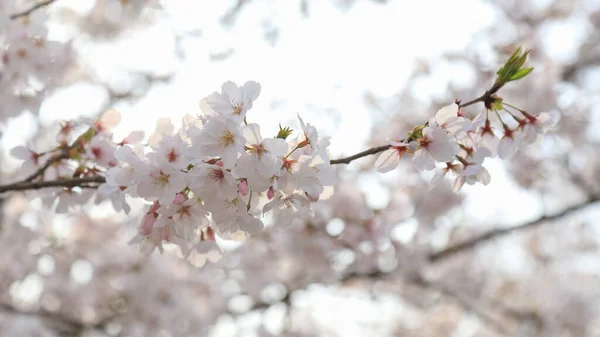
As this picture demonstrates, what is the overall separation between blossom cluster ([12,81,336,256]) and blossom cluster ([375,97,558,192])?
22 cm

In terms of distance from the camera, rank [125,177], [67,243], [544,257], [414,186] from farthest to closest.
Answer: [544,257] < [67,243] < [414,186] < [125,177]

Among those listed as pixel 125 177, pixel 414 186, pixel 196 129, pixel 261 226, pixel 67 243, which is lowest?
pixel 67 243

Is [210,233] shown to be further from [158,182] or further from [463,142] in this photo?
[463,142]

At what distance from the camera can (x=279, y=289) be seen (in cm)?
462

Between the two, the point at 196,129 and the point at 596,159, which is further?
the point at 596,159

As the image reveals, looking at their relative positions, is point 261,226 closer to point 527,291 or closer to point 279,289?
point 279,289

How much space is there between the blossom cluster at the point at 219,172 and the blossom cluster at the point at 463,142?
0.22 meters

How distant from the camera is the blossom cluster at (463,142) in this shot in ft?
4.44

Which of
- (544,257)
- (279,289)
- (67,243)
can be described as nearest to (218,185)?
(279,289)

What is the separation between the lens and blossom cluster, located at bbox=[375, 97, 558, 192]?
1.35 metres

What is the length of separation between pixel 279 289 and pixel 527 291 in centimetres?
396

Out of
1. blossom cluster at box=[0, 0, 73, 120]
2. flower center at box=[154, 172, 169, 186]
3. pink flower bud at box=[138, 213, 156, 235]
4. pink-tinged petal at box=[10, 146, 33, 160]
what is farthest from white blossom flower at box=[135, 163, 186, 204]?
blossom cluster at box=[0, 0, 73, 120]

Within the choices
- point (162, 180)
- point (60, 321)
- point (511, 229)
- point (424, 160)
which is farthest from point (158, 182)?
point (60, 321)

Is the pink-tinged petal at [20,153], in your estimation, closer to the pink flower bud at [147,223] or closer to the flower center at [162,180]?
the pink flower bud at [147,223]
